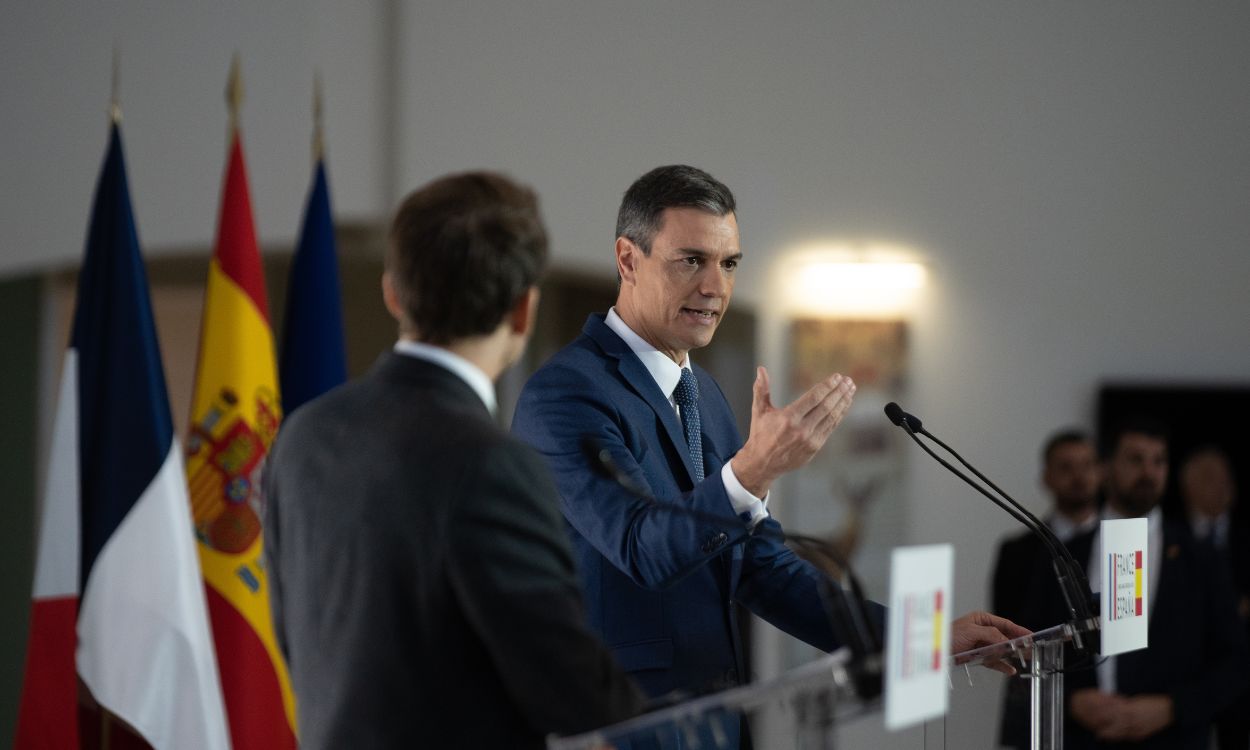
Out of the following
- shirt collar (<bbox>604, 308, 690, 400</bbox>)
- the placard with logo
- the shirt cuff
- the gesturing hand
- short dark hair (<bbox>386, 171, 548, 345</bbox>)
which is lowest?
the placard with logo

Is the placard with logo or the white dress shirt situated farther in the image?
the white dress shirt

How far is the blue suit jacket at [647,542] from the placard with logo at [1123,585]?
1.11ft

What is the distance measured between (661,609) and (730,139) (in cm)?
A: 383

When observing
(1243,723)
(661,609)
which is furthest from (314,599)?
(1243,723)

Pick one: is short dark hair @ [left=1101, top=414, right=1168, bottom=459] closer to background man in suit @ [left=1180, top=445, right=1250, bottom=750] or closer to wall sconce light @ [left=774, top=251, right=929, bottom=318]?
background man in suit @ [left=1180, top=445, right=1250, bottom=750]

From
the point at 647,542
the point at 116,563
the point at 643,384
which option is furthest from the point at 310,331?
the point at 647,542

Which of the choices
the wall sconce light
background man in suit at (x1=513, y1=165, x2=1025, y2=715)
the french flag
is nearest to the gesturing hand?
background man in suit at (x1=513, y1=165, x2=1025, y2=715)

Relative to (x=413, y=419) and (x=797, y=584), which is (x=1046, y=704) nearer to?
(x=797, y=584)

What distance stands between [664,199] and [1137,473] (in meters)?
3.08

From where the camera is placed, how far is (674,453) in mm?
2258

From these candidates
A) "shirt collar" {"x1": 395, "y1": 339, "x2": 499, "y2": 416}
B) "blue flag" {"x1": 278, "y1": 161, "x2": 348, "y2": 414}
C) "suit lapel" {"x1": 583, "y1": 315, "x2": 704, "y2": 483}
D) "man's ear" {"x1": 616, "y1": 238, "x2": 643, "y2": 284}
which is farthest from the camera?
"blue flag" {"x1": 278, "y1": 161, "x2": 348, "y2": 414}

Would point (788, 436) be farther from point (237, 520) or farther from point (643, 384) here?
point (237, 520)

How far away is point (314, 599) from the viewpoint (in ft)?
4.63

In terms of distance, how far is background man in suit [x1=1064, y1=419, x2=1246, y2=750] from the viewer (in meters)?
4.22
